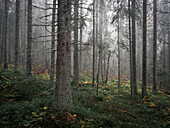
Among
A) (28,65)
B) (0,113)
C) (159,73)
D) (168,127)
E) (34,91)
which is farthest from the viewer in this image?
(159,73)

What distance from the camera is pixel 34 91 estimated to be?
7.20 meters

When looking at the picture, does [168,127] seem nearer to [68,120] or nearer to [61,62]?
[68,120]

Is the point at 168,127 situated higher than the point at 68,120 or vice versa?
the point at 68,120

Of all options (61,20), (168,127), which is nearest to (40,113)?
(61,20)

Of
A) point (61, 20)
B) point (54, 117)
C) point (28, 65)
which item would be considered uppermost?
point (61, 20)

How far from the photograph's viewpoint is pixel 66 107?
15.7 feet

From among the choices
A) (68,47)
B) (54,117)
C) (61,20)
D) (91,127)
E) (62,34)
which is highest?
(61,20)

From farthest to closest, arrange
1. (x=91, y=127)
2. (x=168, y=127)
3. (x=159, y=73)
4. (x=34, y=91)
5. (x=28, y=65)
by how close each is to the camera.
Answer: (x=159, y=73)
(x=28, y=65)
(x=34, y=91)
(x=168, y=127)
(x=91, y=127)

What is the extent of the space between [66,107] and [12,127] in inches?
78.6

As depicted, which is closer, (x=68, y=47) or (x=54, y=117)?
(x=54, y=117)

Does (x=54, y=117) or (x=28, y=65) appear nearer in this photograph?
(x=54, y=117)

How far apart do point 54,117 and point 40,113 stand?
2.20 feet

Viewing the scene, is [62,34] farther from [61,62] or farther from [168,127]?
[168,127]

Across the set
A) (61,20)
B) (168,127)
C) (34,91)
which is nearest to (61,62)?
(61,20)
